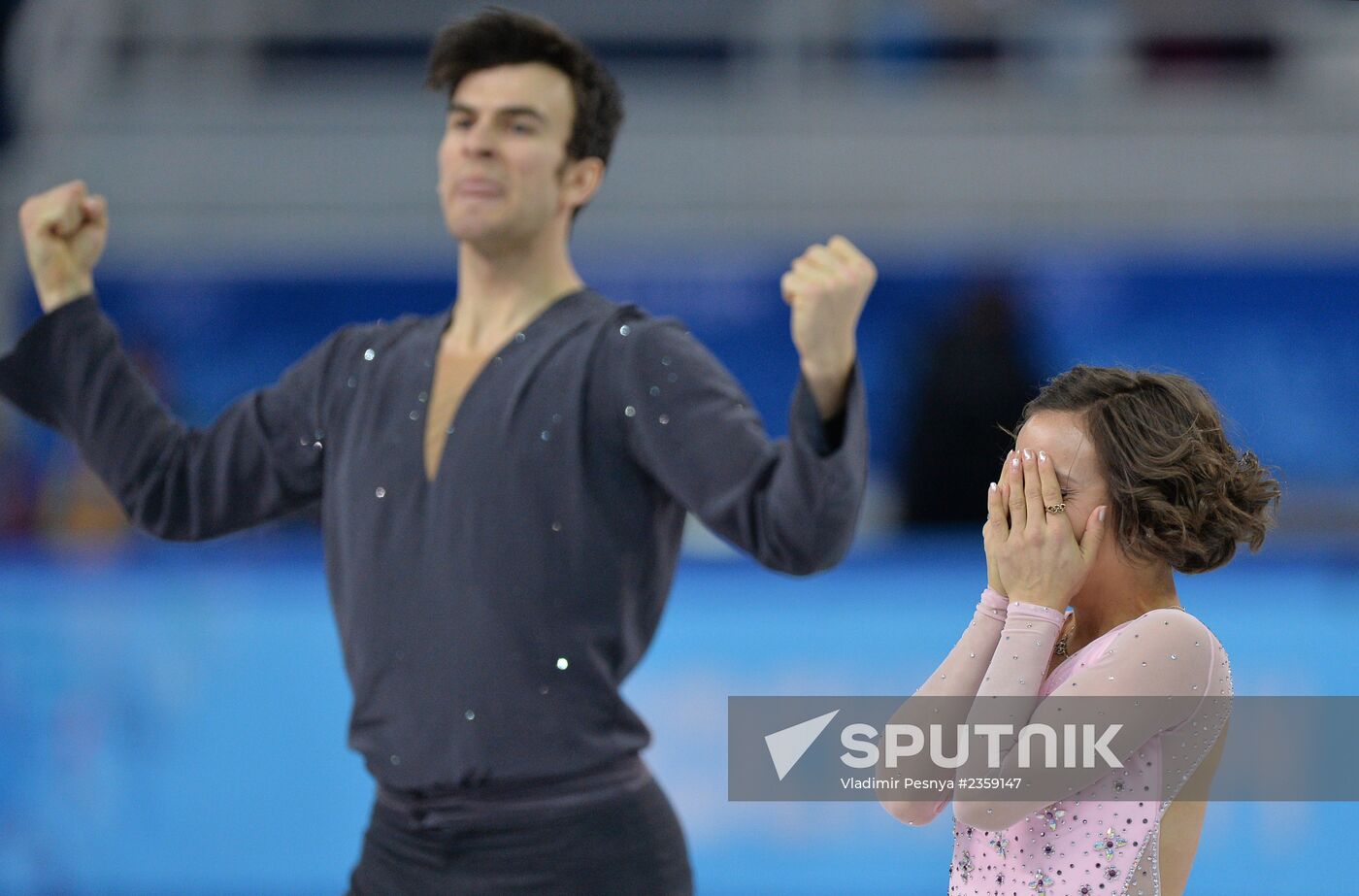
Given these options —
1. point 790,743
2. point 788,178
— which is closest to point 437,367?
point 790,743

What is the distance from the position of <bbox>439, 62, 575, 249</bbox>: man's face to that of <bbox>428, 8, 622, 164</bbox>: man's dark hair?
1 cm

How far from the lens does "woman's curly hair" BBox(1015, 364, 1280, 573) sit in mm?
1707

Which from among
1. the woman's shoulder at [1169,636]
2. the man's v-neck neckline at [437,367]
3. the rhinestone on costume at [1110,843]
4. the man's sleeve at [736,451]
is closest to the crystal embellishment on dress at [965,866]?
the rhinestone on costume at [1110,843]

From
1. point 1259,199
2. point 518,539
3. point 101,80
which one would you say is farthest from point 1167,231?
point 518,539

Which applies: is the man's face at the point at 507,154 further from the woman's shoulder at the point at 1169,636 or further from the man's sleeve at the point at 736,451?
the woman's shoulder at the point at 1169,636

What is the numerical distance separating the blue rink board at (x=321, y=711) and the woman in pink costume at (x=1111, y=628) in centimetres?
203

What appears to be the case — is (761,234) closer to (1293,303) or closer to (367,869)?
(1293,303)

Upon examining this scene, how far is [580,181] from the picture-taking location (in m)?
2.55

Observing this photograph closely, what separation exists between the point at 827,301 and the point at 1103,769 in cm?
65

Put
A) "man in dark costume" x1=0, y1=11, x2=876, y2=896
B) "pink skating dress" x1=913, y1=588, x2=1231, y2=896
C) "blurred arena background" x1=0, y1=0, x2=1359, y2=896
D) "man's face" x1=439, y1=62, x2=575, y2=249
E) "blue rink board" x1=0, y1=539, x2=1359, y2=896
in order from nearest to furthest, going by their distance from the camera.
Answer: "pink skating dress" x1=913, y1=588, x2=1231, y2=896 → "man in dark costume" x1=0, y1=11, x2=876, y2=896 → "man's face" x1=439, y1=62, x2=575, y2=249 → "blue rink board" x1=0, y1=539, x2=1359, y2=896 → "blurred arena background" x1=0, y1=0, x2=1359, y2=896

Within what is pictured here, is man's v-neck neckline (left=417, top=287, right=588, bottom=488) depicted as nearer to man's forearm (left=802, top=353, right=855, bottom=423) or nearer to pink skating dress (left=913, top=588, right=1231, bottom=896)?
man's forearm (left=802, top=353, right=855, bottom=423)

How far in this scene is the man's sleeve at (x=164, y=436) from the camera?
8.14 ft

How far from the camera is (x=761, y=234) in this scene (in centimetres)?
919

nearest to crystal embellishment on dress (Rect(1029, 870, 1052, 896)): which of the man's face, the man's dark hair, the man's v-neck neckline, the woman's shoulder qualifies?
the woman's shoulder
